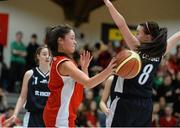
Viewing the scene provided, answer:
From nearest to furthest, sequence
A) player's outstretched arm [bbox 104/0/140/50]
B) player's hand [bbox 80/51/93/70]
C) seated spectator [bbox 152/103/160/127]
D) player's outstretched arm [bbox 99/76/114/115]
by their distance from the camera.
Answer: player's hand [bbox 80/51/93/70] < player's outstretched arm [bbox 104/0/140/50] < player's outstretched arm [bbox 99/76/114/115] < seated spectator [bbox 152/103/160/127]

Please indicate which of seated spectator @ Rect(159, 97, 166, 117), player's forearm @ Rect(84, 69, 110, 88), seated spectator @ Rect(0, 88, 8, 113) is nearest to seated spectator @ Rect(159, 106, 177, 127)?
seated spectator @ Rect(159, 97, 166, 117)

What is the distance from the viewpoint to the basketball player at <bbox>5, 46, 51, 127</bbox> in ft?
12.3

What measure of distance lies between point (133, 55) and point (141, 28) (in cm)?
31

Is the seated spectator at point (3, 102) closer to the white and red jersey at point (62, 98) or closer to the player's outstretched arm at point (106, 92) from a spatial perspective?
the player's outstretched arm at point (106, 92)

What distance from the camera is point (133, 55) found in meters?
2.72

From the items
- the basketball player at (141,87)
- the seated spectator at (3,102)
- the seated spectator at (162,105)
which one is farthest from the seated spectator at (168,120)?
the basketball player at (141,87)

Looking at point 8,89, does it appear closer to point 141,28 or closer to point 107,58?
point 107,58

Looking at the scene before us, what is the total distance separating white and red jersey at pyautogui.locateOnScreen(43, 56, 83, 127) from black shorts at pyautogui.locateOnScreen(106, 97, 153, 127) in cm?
26

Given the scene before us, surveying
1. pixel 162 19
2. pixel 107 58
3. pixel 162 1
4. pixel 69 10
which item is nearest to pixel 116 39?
pixel 107 58

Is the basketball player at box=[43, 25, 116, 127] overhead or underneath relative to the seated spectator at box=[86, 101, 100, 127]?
overhead

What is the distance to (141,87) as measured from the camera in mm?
2883

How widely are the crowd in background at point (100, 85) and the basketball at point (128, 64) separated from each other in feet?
13.2

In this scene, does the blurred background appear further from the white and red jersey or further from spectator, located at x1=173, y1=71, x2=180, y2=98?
the white and red jersey

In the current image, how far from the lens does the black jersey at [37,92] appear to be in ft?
12.3
